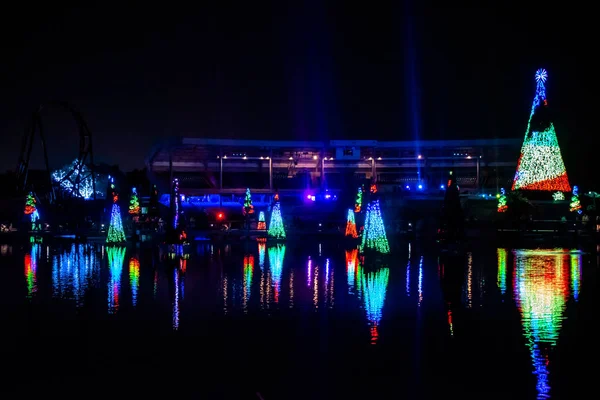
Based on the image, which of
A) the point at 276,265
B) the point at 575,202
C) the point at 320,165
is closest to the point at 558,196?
the point at 575,202

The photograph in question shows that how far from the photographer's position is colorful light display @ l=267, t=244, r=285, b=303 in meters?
17.7

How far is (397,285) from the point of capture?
18.8 meters

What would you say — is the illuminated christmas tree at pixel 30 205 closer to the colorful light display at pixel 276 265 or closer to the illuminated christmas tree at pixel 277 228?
the illuminated christmas tree at pixel 277 228

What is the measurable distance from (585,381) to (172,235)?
25110 millimetres

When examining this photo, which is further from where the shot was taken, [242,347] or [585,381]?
[242,347]

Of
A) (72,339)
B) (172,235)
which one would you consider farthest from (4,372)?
(172,235)

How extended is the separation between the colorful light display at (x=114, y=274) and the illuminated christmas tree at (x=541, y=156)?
→ 2060 centimetres

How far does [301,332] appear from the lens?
40.2ft

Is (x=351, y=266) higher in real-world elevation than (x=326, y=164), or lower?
lower

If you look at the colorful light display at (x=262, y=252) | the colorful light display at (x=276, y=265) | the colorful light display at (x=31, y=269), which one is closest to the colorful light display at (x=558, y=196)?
the colorful light display at (x=262, y=252)

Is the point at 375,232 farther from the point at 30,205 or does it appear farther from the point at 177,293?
the point at 30,205

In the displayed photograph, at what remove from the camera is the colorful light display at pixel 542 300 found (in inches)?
408

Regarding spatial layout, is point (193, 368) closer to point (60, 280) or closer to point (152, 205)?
point (60, 280)

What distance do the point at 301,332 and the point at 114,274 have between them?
1083 cm
